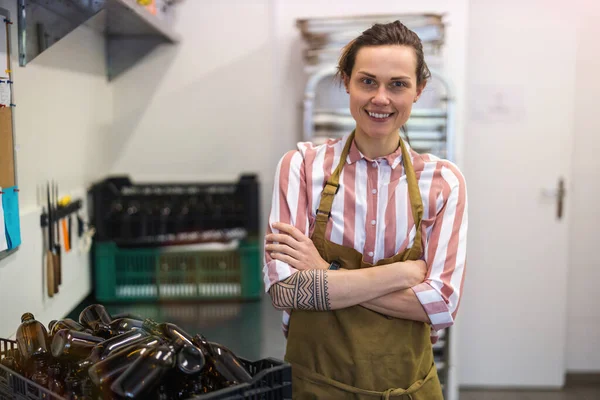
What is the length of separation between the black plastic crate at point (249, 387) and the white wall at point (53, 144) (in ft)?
1.11

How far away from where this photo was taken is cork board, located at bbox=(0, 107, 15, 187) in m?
1.37

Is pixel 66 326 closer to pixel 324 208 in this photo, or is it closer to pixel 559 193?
pixel 324 208

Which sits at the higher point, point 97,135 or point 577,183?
point 97,135

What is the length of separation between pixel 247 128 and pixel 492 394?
5.83 feet

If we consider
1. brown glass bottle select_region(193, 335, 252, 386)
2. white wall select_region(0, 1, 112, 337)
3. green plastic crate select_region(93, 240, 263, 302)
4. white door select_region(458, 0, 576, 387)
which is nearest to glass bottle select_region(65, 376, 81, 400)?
brown glass bottle select_region(193, 335, 252, 386)

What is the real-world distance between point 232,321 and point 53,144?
834 mm

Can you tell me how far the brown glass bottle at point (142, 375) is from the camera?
92cm

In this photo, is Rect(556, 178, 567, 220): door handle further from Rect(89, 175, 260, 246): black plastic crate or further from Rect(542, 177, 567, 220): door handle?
Rect(89, 175, 260, 246): black plastic crate

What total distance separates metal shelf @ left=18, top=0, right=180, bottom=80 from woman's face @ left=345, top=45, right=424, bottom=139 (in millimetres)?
731

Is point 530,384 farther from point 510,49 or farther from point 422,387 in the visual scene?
point 422,387

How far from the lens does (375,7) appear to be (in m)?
2.72

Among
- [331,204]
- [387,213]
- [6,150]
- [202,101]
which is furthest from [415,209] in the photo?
[202,101]

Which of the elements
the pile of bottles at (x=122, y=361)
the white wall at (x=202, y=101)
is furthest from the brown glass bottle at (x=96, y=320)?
the white wall at (x=202, y=101)

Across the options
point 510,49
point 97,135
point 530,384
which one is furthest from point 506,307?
point 97,135
